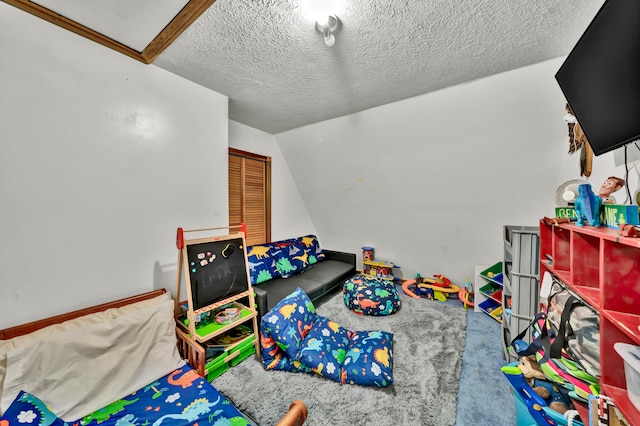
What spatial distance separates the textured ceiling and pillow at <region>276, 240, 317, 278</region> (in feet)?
6.99

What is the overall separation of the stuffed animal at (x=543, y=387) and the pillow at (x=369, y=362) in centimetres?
85

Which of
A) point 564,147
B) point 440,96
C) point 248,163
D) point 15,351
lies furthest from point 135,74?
point 564,147

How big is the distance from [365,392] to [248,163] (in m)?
3.03

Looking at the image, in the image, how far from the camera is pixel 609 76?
3.03 feet

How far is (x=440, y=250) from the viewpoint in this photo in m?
3.38

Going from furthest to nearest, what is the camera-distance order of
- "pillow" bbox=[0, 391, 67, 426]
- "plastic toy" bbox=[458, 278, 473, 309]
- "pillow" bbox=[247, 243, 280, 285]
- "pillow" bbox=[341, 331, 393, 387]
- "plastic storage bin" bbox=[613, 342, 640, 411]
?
"plastic toy" bbox=[458, 278, 473, 309], "pillow" bbox=[247, 243, 280, 285], "pillow" bbox=[341, 331, 393, 387], "pillow" bbox=[0, 391, 67, 426], "plastic storage bin" bbox=[613, 342, 640, 411]

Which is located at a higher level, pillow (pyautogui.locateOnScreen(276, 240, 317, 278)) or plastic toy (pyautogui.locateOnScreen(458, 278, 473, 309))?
pillow (pyautogui.locateOnScreen(276, 240, 317, 278))

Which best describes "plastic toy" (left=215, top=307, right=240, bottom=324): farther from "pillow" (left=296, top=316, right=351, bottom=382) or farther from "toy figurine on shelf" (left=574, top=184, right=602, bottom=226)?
"toy figurine on shelf" (left=574, top=184, right=602, bottom=226)

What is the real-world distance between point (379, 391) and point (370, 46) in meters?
2.56

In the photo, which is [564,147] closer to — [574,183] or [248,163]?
[574,183]

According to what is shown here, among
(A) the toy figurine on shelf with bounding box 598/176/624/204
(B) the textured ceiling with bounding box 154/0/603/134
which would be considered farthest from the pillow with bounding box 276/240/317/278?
(A) the toy figurine on shelf with bounding box 598/176/624/204

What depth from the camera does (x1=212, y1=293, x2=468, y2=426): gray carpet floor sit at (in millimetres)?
1438

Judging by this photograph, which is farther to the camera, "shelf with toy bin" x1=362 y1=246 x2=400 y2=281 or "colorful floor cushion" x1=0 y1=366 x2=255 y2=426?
"shelf with toy bin" x1=362 y1=246 x2=400 y2=281

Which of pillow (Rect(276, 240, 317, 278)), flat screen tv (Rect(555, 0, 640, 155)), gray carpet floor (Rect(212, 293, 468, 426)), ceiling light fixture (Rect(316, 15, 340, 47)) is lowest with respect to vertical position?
gray carpet floor (Rect(212, 293, 468, 426))
